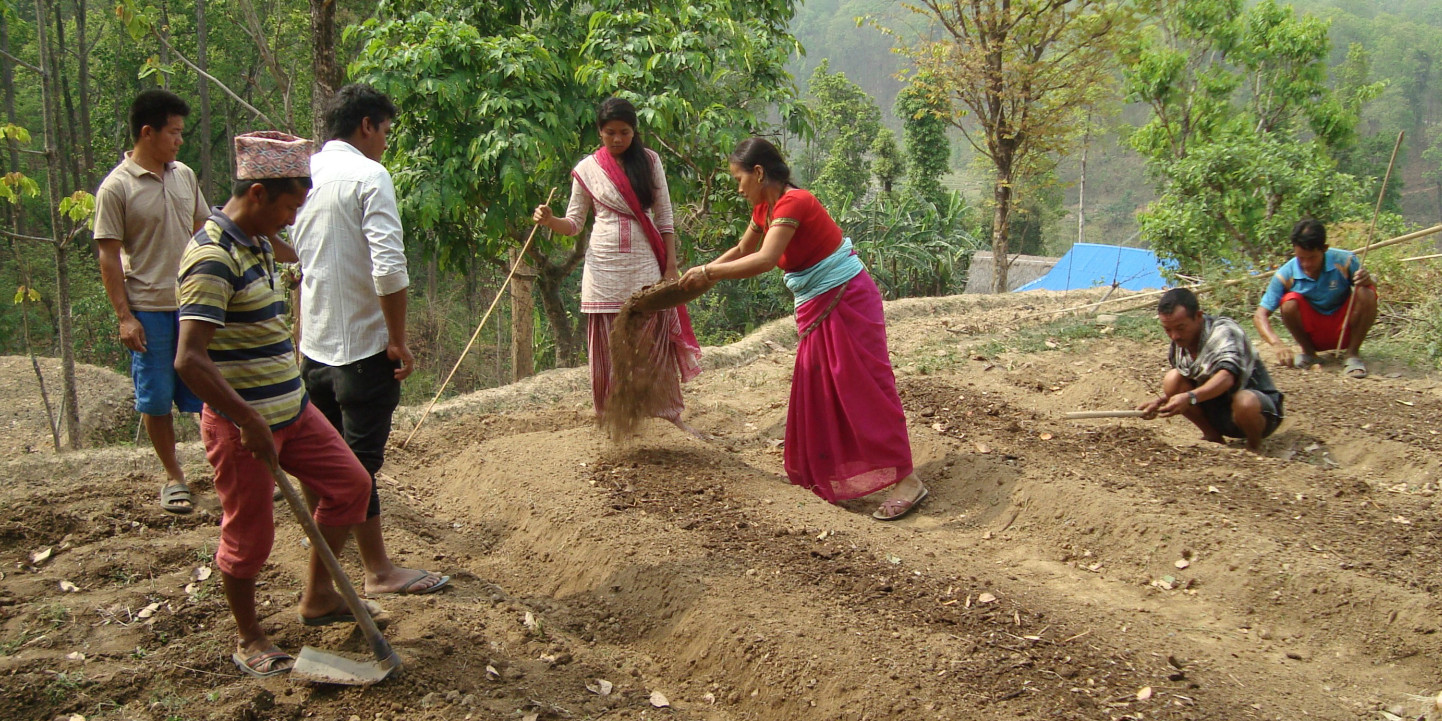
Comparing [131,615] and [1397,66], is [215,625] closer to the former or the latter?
[131,615]

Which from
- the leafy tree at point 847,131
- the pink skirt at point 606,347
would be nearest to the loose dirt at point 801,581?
the pink skirt at point 606,347

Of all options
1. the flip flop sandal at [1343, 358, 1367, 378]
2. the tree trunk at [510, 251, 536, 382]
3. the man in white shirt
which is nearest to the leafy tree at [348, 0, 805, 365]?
the tree trunk at [510, 251, 536, 382]

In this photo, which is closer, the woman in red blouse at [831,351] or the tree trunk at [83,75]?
the woman in red blouse at [831,351]

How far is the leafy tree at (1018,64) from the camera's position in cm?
1183

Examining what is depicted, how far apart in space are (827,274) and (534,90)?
9.47 feet

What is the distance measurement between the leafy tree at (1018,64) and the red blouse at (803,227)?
835 centimetres

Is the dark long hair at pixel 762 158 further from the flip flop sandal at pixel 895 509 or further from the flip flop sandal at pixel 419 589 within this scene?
the flip flop sandal at pixel 419 589

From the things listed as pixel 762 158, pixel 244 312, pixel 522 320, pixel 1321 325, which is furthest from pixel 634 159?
pixel 1321 325

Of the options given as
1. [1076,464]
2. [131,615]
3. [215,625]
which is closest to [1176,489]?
[1076,464]

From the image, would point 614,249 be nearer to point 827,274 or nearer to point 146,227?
point 827,274

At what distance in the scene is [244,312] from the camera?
2.41 metres

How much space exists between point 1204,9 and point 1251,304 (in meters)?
15.6

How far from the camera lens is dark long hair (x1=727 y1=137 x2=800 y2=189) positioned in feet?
13.2

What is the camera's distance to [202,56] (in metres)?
16.6
